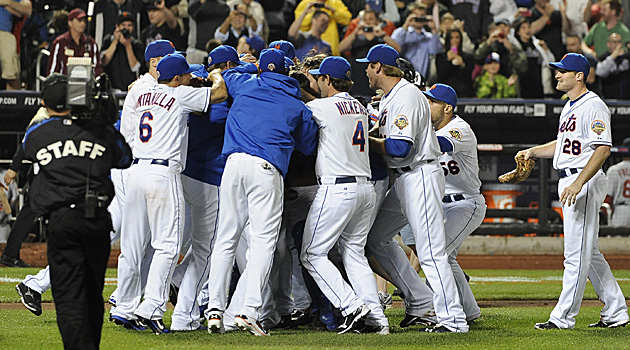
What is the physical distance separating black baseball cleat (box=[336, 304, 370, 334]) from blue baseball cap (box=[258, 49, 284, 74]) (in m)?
1.64

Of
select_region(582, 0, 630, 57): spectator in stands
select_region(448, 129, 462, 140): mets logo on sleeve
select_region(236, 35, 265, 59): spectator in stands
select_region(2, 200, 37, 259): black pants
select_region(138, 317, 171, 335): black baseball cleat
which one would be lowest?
select_region(2, 200, 37, 259): black pants

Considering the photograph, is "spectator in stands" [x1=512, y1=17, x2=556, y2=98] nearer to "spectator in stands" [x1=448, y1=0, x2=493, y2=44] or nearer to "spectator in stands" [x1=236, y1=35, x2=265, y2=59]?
"spectator in stands" [x1=448, y1=0, x2=493, y2=44]

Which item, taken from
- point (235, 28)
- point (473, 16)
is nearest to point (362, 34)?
point (235, 28)

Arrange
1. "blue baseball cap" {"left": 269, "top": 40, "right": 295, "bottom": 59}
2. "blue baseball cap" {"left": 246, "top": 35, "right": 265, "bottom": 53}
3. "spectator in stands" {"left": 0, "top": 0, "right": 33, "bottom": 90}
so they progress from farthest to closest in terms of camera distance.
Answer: "spectator in stands" {"left": 0, "top": 0, "right": 33, "bottom": 90} → "blue baseball cap" {"left": 246, "top": 35, "right": 265, "bottom": 53} → "blue baseball cap" {"left": 269, "top": 40, "right": 295, "bottom": 59}

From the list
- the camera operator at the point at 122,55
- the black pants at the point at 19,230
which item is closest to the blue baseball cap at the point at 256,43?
the camera operator at the point at 122,55

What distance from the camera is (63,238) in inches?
156

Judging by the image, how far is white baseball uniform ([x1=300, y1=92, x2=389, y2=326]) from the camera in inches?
216

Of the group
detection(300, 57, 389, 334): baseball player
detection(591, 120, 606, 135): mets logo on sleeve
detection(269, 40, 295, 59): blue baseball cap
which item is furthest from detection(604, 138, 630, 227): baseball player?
detection(300, 57, 389, 334): baseball player

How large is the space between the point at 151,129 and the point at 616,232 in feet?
29.3

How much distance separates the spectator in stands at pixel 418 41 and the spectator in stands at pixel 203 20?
8.91ft

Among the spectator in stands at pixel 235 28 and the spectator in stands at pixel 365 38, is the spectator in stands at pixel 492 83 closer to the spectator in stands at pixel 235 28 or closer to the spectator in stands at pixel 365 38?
the spectator in stands at pixel 365 38

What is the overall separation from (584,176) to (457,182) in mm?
1020

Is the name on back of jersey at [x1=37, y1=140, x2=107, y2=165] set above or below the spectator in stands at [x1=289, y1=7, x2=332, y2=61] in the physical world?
below

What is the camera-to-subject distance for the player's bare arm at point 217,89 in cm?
552
